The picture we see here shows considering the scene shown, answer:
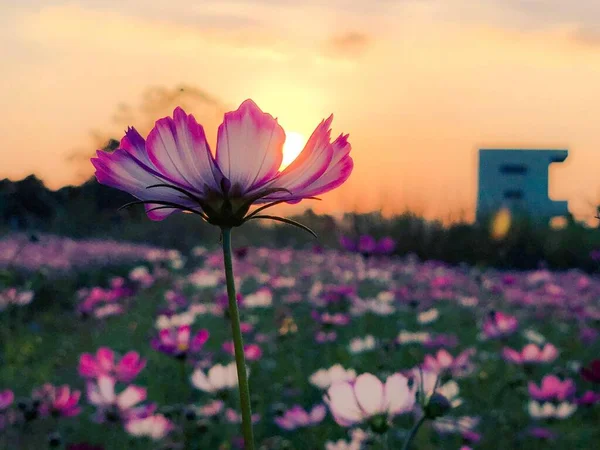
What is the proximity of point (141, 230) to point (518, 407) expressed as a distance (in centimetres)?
712

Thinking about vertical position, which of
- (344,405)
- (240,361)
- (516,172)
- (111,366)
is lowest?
(111,366)

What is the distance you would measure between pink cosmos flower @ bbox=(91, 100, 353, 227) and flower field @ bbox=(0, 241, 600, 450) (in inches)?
7.1

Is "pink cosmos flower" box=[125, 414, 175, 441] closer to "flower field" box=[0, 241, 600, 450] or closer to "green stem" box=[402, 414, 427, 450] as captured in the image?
"flower field" box=[0, 241, 600, 450]

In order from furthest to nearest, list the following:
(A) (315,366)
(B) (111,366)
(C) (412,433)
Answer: (A) (315,366)
(B) (111,366)
(C) (412,433)

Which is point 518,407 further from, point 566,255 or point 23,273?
point 566,255

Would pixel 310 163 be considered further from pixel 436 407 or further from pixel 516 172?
pixel 516 172

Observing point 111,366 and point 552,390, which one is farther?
point 552,390

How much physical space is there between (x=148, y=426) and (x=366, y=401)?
95 centimetres

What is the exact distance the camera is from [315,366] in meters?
2.70

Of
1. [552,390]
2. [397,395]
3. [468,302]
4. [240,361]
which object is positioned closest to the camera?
[240,361]

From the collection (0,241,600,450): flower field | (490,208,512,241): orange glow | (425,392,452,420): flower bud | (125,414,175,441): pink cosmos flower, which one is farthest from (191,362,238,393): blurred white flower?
(490,208,512,241): orange glow

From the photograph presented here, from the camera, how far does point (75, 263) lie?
5.84 meters

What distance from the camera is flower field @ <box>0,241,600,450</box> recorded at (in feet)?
5.22

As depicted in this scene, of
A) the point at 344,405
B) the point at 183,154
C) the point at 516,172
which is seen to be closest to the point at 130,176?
the point at 183,154
